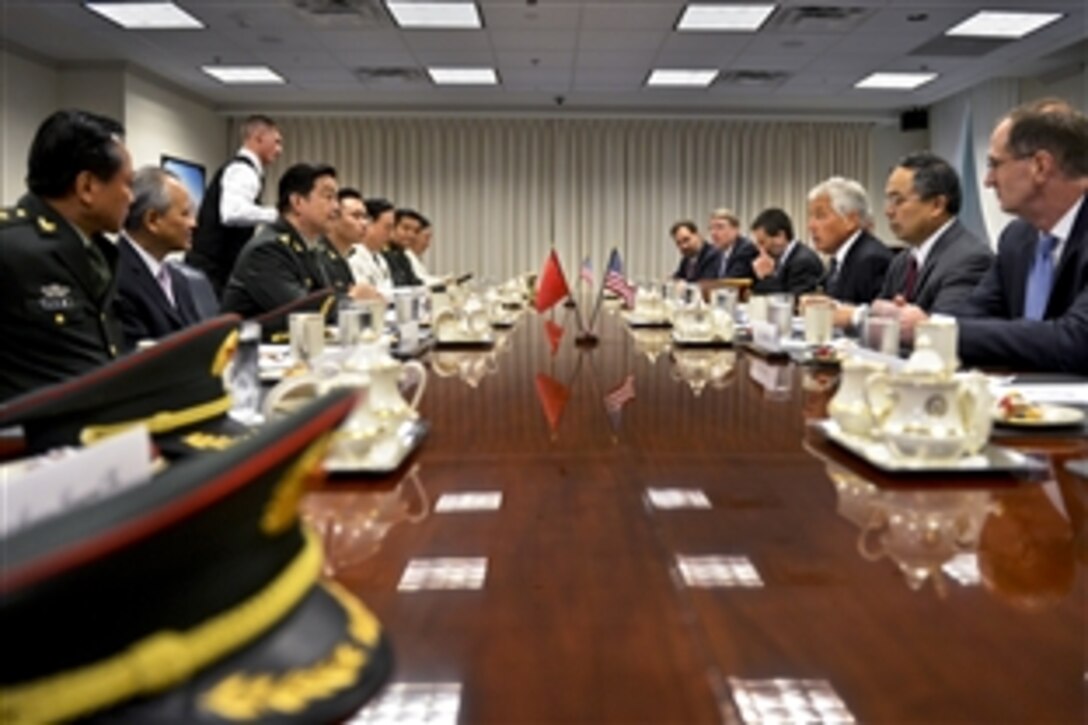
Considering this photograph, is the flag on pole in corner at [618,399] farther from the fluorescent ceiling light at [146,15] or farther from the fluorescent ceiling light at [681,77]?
the fluorescent ceiling light at [681,77]

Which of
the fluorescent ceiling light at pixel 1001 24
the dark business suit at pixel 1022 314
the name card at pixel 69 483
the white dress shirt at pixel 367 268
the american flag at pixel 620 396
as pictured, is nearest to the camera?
the name card at pixel 69 483

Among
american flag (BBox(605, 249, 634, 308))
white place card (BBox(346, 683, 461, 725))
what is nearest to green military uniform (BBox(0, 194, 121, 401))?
white place card (BBox(346, 683, 461, 725))

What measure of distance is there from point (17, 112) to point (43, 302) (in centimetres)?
651

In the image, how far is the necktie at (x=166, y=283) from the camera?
2.99 m

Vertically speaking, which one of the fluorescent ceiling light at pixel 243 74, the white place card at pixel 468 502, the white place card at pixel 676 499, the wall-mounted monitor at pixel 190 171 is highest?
the fluorescent ceiling light at pixel 243 74

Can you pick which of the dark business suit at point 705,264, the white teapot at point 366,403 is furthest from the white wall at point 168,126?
the white teapot at point 366,403

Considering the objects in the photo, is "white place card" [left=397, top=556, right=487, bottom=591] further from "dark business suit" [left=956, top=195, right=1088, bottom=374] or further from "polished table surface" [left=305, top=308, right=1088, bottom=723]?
"dark business suit" [left=956, top=195, right=1088, bottom=374]

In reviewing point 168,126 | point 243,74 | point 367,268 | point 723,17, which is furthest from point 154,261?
point 168,126

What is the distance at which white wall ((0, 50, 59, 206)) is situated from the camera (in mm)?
7539

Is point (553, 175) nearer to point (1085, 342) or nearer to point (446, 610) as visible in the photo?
point (1085, 342)

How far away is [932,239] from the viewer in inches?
135

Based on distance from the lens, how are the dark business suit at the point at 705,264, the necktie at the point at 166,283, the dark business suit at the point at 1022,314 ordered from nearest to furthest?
1. the dark business suit at the point at 1022,314
2. the necktie at the point at 166,283
3. the dark business suit at the point at 705,264

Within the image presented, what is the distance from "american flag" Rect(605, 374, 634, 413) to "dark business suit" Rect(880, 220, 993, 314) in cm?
147

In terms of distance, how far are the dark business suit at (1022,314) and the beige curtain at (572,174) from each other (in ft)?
28.8
